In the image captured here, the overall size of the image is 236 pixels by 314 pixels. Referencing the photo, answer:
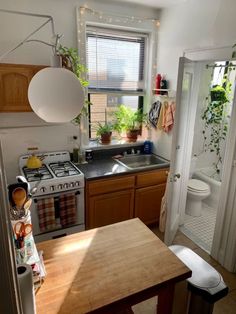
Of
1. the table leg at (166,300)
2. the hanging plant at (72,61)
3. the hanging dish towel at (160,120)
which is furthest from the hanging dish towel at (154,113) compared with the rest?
the table leg at (166,300)

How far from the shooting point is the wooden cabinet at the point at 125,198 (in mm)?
2730

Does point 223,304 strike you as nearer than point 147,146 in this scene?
Yes

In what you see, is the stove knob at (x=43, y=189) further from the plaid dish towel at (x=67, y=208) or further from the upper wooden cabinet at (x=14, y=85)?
the upper wooden cabinet at (x=14, y=85)

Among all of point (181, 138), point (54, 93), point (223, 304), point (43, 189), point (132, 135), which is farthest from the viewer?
point (132, 135)

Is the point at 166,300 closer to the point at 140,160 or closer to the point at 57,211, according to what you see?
the point at 57,211

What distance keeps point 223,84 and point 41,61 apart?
2.60 meters

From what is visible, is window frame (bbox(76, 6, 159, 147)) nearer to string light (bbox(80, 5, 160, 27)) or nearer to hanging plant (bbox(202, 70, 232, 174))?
string light (bbox(80, 5, 160, 27))

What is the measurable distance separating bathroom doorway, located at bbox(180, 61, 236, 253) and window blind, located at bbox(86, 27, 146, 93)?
918mm

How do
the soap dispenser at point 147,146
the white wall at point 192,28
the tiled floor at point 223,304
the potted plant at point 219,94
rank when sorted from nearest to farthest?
1. the tiled floor at point 223,304
2. the white wall at point 192,28
3. the potted plant at point 219,94
4. the soap dispenser at point 147,146

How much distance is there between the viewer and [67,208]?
2561 millimetres

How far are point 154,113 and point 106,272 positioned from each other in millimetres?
2505

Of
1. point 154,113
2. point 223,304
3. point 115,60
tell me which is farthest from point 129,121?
point 223,304

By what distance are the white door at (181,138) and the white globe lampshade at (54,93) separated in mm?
1574

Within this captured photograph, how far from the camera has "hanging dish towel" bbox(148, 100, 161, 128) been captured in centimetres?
331
